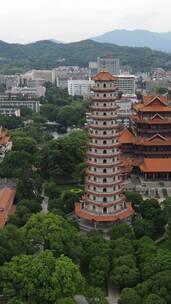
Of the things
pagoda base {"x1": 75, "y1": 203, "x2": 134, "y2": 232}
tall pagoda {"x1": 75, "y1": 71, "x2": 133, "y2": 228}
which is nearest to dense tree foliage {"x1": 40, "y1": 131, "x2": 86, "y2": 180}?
tall pagoda {"x1": 75, "y1": 71, "x2": 133, "y2": 228}

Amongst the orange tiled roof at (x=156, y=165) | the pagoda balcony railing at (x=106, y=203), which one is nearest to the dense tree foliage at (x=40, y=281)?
the pagoda balcony railing at (x=106, y=203)

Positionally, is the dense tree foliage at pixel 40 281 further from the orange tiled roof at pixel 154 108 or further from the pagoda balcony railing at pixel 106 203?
the orange tiled roof at pixel 154 108

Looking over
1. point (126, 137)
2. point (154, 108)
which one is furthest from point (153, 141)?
point (154, 108)

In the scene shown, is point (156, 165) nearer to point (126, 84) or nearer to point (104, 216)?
point (104, 216)

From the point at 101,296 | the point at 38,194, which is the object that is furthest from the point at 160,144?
the point at 101,296

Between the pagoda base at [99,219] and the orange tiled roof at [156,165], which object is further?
the orange tiled roof at [156,165]

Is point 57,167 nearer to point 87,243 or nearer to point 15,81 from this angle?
point 87,243
